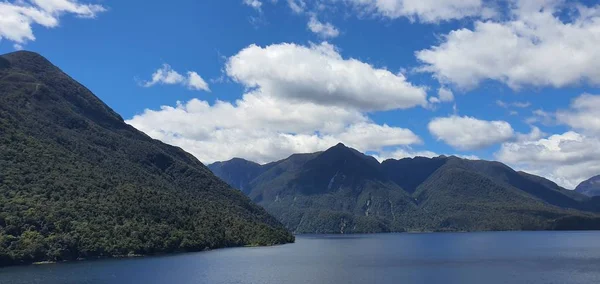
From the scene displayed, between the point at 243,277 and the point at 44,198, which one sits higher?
the point at 44,198

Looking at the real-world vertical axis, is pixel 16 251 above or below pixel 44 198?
below

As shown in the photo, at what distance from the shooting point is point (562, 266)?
173 m

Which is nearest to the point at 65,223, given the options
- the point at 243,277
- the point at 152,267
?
the point at 152,267

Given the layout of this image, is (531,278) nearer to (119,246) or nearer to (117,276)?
(117,276)

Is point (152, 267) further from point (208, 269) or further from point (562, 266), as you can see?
point (562, 266)

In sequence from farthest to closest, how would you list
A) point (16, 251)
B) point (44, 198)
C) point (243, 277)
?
point (44, 198) → point (16, 251) → point (243, 277)

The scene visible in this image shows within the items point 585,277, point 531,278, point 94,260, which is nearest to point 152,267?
point 94,260

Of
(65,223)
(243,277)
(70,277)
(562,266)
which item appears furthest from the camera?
(65,223)

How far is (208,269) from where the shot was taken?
163 metres

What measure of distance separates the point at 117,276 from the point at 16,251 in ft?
145

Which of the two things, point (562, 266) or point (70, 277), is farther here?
point (562, 266)

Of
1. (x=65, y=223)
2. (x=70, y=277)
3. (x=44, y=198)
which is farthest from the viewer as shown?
(x=44, y=198)

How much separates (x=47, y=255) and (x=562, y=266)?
168 metres

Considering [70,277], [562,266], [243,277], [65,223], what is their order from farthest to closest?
[65,223] → [562,266] → [243,277] → [70,277]
